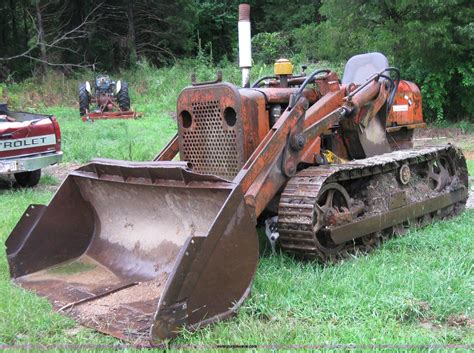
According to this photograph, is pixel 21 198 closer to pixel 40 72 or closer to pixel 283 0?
pixel 40 72

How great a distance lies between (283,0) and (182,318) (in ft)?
104

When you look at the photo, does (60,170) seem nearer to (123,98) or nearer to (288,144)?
(288,144)

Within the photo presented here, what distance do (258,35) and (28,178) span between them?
69.0 feet

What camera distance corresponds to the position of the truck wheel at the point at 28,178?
366 inches

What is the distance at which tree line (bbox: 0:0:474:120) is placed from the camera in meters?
14.9

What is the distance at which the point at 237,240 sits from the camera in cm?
382

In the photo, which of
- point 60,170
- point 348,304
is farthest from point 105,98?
point 348,304

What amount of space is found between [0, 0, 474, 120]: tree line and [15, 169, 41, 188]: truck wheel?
958 cm

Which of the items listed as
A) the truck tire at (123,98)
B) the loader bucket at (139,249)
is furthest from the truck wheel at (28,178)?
the truck tire at (123,98)

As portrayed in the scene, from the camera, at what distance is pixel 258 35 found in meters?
28.8

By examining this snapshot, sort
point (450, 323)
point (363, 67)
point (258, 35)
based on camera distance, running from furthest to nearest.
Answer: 1. point (258, 35)
2. point (363, 67)
3. point (450, 323)

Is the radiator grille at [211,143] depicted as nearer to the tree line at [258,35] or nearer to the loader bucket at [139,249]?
the loader bucket at [139,249]

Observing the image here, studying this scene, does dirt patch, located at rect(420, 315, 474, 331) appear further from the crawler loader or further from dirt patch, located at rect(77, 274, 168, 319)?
dirt patch, located at rect(77, 274, 168, 319)

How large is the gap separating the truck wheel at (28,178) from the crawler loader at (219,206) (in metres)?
4.53
